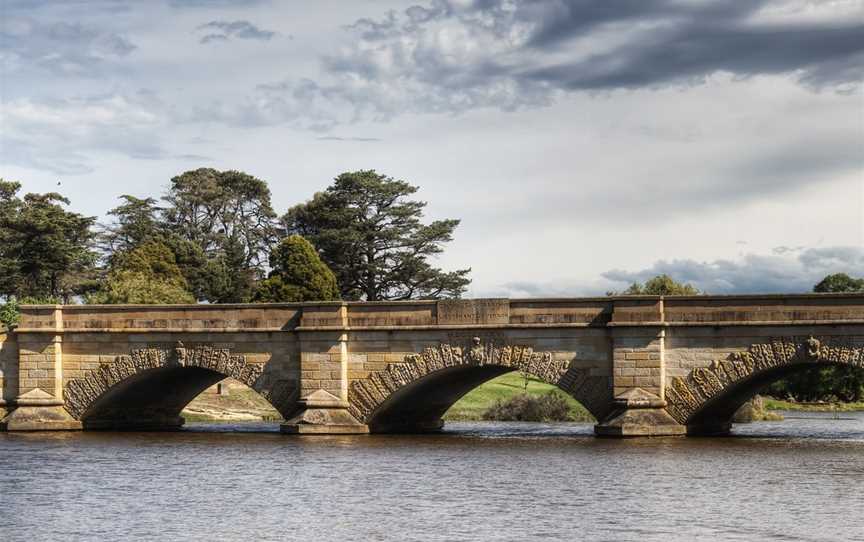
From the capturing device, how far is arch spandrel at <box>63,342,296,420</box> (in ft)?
160

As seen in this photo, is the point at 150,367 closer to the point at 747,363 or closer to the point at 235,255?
the point at 747,363

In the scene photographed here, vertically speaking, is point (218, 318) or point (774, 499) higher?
point (218, 318)

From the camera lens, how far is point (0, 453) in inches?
1727

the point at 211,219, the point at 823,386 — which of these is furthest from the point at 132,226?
the point at 823,386

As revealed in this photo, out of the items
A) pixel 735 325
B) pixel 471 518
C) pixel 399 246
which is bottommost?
pixel 471 518

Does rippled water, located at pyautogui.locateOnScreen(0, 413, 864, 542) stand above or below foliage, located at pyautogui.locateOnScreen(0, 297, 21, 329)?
below

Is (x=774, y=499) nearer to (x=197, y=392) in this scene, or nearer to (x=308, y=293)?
(x=197, y=392)

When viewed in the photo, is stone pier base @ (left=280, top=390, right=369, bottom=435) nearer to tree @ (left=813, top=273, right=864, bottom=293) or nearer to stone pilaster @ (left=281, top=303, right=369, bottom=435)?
stone pilaster @ (left=281, top=303, right=369, bottom=435)

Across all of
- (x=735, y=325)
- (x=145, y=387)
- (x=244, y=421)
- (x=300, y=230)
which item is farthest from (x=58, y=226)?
(x=735, y=325)

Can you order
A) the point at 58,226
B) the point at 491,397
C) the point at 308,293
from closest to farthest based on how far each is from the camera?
1. the point at 491,397
2. the point at 308,293
3. the point at 58,226

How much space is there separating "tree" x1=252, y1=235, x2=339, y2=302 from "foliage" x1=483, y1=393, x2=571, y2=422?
1920cm

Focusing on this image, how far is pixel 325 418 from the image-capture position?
1864 inches

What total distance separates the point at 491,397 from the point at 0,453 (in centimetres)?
2972

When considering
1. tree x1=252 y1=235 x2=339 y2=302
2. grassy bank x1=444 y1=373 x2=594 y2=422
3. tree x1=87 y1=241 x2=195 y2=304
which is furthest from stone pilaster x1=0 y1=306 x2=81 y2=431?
tree x1=252 y1=235 x2=339 y2=302
